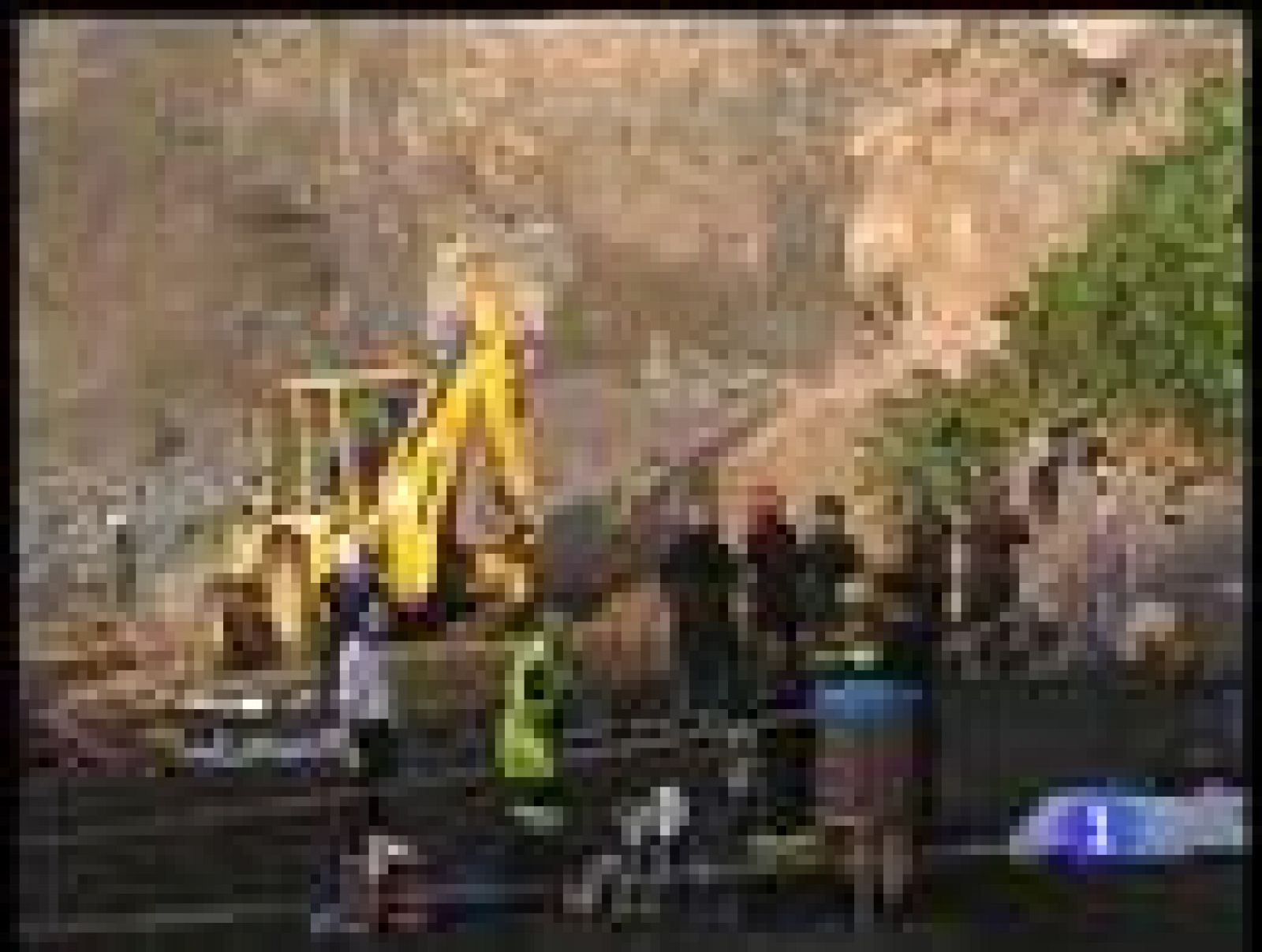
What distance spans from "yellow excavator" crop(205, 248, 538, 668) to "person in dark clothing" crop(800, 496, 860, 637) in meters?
1.00

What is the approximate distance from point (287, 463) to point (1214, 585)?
3.41 metres

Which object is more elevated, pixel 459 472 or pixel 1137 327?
pixel 1137 327

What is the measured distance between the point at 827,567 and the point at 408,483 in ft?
5.06

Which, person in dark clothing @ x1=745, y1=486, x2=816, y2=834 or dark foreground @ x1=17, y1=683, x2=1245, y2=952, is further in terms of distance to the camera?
person in dark clothing @ x1=745, y1=486, x2=816, y2=834

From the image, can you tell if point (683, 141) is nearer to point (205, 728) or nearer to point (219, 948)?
point (205, 728)

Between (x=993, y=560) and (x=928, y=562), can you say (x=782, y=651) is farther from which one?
(x=993, y=560)

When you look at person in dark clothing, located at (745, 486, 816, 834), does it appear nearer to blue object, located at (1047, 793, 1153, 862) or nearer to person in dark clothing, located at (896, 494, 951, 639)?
person in dark clothing, located at (896, 494, 951, 639)

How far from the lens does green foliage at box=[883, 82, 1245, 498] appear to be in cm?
862

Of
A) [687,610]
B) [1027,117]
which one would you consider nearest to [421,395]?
[687,610]

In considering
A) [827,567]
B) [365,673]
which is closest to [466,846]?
[365,673]

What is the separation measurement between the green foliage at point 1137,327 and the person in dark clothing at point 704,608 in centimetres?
74

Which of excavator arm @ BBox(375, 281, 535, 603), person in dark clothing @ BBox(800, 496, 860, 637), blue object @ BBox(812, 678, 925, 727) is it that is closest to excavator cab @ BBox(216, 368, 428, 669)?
excavator arm @ BBox(375, 281, 535, 603)

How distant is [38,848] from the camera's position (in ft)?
26.3

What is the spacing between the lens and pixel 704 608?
844 centimetres
